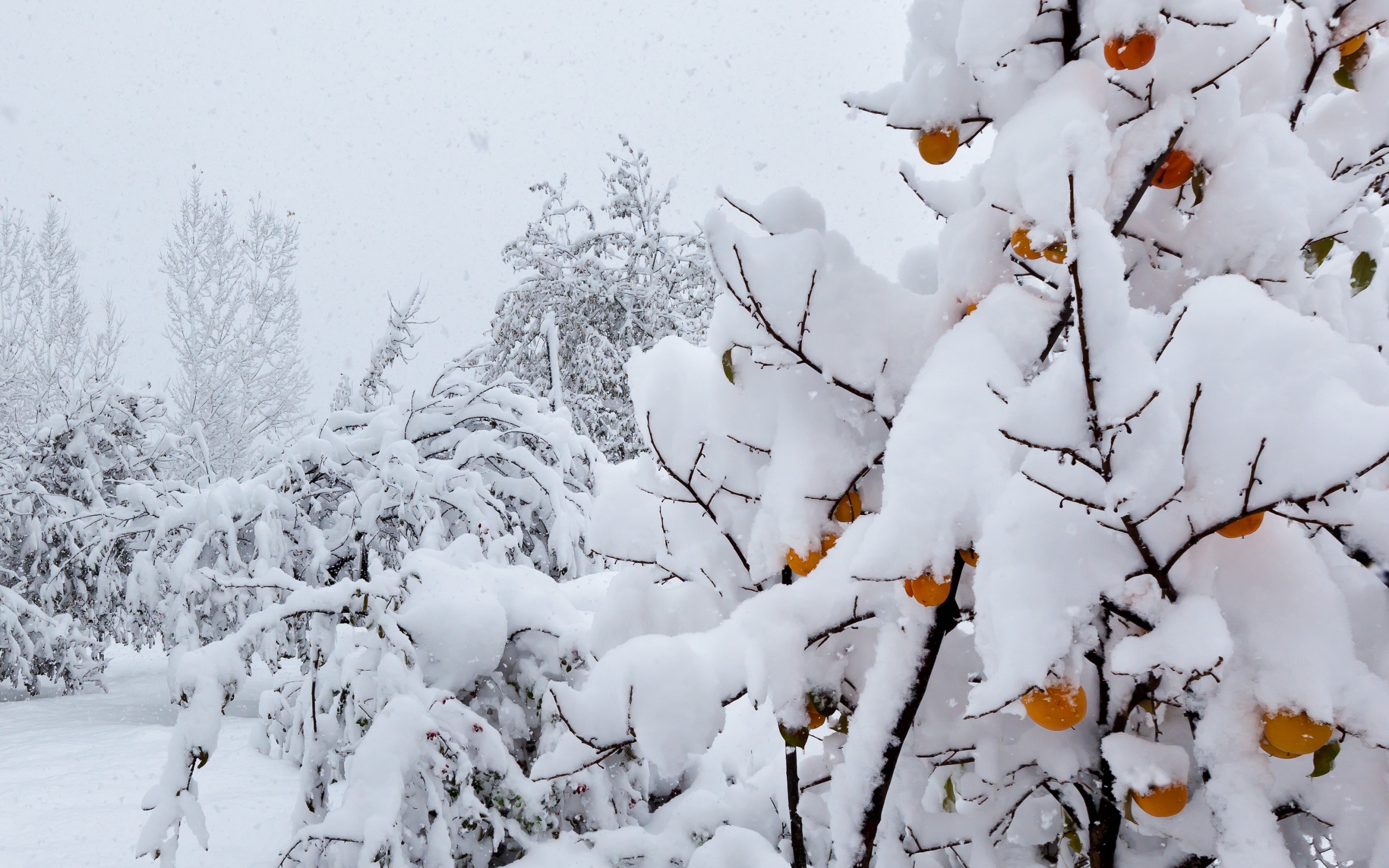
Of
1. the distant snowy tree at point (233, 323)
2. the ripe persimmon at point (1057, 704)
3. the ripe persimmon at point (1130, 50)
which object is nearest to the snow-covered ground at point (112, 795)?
the ripe persimmon at point (1057, 704)

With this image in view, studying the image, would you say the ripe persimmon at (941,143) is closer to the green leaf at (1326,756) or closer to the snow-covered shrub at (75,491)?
the green leaf at (1326,756)

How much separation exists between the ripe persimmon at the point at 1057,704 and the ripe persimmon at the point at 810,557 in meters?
0.34

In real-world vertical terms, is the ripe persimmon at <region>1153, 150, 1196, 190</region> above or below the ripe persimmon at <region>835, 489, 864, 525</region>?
above

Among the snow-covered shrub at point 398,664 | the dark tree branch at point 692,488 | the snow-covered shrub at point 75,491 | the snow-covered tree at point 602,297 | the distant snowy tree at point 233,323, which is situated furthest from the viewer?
the distant snowy tree at point 233,323

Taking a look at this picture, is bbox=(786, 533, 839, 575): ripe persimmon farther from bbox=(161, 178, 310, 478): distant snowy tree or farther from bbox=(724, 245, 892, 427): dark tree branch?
bbox=(161, 178, 310, 478): distant snowy tree

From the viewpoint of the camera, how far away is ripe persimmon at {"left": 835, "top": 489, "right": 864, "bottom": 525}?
3.61ft

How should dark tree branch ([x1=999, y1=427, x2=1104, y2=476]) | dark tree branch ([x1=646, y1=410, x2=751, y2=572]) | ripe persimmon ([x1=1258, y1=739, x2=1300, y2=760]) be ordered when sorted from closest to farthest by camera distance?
1. dark tree branch ([x1=999, y1=427, x2=1104, y2=476])
2. ripe persimmon ([x1=1258, y1=739, x2=1300, y2=760])
3. dark tree branch ([x1=646, y1=410, x2=751, y2=572])

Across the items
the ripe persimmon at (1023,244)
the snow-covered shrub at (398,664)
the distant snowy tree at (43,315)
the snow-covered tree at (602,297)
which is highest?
the snow-covered tree at (602,297)

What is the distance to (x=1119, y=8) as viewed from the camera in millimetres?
871

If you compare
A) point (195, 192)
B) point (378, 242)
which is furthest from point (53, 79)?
point (195, 192)

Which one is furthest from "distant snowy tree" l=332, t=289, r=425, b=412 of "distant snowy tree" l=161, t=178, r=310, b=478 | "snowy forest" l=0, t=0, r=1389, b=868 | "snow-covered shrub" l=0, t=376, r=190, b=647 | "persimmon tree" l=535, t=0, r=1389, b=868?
"distant snowy tree" l=161, t=178, r=310, b=478

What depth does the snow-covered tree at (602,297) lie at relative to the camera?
15023mm

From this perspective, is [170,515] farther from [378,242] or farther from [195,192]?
[378,242]

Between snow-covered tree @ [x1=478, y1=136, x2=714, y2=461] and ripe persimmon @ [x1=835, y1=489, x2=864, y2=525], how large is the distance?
44.9 ft
